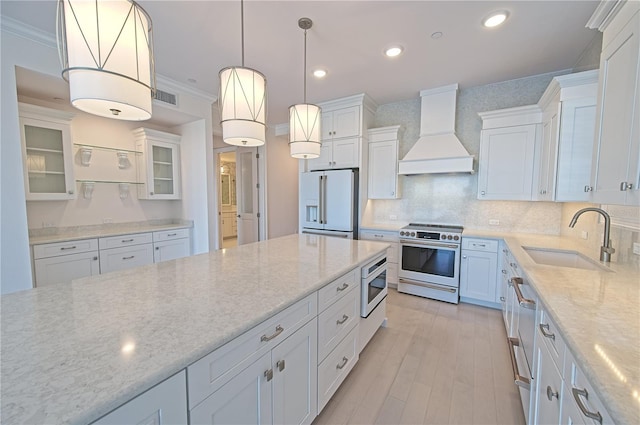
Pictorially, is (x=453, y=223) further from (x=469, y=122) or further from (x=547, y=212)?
(x=469, y=122)

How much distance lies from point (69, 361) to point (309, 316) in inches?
36.5

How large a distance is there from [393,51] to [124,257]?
3945 millimetres

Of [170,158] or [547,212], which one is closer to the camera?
[547,212]

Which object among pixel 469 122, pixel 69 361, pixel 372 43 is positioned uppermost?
pixel 372 43

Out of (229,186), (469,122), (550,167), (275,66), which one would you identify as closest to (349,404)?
(550,167)

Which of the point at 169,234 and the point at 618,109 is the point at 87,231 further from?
the point at 618,109

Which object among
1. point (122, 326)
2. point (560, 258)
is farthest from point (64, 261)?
point (560, 258)

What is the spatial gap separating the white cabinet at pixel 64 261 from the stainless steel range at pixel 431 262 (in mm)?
3826

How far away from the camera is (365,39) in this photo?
2.41 metres

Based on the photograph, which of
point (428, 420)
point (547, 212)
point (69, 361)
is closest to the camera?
point (69, 361)

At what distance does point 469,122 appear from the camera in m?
3.61

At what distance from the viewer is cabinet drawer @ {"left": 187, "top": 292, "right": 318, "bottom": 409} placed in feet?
2.67

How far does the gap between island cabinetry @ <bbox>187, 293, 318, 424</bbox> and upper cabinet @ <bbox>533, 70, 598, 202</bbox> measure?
8.30 feet

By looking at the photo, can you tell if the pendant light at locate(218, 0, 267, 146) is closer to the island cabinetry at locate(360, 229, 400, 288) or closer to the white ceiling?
the white ceiling
